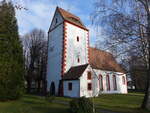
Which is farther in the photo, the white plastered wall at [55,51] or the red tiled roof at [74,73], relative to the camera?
the white plastered wall at [55,51]

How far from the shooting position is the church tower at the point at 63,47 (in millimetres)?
32188

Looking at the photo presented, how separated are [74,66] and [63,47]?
3742 millimetres

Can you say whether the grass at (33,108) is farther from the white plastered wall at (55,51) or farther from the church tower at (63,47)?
the white plastered wall at (55,51)

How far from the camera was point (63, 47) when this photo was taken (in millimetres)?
32156

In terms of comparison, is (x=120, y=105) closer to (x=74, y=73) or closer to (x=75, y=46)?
(x=74, y=73)

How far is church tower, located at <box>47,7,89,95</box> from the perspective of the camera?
3219cm

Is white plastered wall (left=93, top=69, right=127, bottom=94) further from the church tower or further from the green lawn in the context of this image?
the green lawn

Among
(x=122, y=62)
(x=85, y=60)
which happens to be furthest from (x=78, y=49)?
(x=122, y=62)

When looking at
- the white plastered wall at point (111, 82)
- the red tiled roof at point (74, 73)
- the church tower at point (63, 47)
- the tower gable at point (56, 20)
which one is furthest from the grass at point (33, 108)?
the tower gable at point (56, 20)

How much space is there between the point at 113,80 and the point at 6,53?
22.7 m

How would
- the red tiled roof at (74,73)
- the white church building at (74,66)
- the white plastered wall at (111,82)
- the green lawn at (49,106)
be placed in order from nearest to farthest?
the green lawn at (49,106) < the red tiled roof at (74,73) < the white church building at (74,66) < the white plastered wall at (111,82)

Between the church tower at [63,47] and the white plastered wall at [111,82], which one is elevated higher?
the church tower at [63,47]

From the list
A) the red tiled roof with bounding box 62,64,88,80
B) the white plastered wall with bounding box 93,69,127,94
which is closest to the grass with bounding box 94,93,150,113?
the red tiled roof with bounding box 62,64,88,80

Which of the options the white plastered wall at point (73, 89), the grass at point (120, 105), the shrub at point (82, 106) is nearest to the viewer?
the shrub at point (82, 106)
